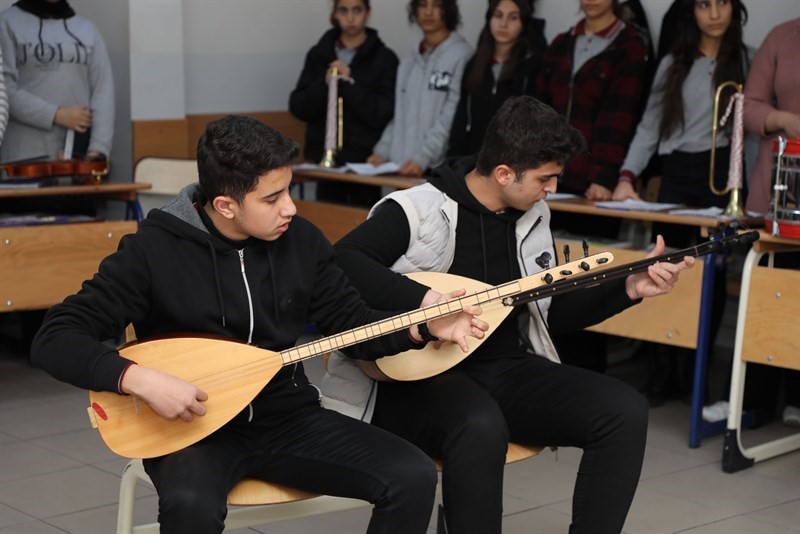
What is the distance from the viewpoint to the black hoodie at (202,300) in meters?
2.07

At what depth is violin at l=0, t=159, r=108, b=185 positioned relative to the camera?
13.7 ft

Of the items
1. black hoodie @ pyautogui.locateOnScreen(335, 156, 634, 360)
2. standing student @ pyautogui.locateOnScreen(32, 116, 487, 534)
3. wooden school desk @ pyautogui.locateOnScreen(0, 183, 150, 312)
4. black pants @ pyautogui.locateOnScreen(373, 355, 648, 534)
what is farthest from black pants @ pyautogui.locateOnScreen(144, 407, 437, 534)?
wooden school desk @ pyautogui.locateOnScreen(0, 183, 150, 312)

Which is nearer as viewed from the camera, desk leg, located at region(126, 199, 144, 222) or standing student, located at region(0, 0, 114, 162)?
desk leg, located at region(126, 199, 144, 222)

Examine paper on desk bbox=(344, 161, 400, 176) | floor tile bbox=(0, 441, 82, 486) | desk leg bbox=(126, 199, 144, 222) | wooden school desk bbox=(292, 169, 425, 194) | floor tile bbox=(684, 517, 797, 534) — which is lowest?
floor tile bbox=(0, 441, 82, 486)

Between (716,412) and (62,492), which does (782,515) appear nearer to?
(716,412)

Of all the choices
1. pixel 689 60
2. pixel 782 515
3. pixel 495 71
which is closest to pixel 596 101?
pixel 689 60

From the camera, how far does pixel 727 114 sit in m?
3.97

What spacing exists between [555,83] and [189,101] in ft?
6.51

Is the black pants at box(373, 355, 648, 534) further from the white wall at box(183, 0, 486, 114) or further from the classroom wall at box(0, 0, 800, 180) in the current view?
the white wall at box(183, 0, 486, 114)

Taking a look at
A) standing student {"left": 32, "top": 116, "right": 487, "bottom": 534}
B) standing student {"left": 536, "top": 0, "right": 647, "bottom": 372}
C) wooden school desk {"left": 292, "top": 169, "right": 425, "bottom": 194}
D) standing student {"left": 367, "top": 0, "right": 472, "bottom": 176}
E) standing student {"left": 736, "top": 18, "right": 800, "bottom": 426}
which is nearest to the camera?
standing student {"left": 32, "top": 116, "right": 487, "bottom": 534}

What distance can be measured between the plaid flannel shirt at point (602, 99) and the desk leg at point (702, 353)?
0.85m


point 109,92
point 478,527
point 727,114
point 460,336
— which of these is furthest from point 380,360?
point 109,92

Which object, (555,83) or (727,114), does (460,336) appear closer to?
(727,114)

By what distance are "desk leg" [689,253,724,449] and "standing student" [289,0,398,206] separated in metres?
2.11
